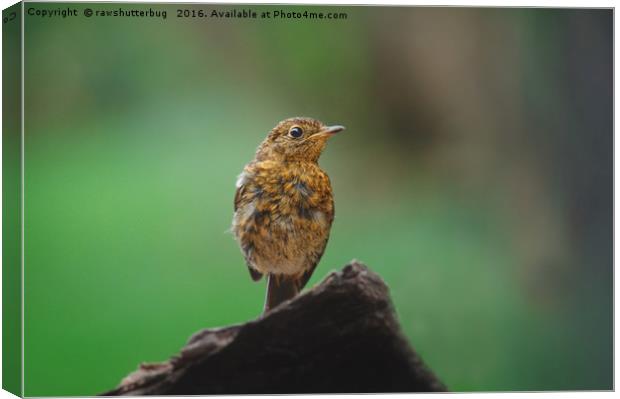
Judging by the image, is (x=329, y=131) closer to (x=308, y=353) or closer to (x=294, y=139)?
(x=294, y=139)

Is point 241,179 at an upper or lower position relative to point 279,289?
upper

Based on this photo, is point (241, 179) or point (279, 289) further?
point (279, 289)

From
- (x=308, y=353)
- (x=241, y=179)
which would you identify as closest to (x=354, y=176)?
(x=241, y=179)

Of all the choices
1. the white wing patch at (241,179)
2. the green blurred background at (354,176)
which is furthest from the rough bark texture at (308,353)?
the white wing patch at (241,179)

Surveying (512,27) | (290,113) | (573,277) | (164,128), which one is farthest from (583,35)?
(164,128)

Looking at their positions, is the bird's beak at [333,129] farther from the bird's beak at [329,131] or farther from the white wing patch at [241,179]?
the white wing patch at [241,179]

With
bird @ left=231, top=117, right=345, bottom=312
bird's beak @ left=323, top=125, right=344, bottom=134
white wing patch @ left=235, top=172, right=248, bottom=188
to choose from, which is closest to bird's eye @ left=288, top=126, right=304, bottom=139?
bird @ left=231, top=117, right=345, bottom=312

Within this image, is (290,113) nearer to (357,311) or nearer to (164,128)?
(164,128)
